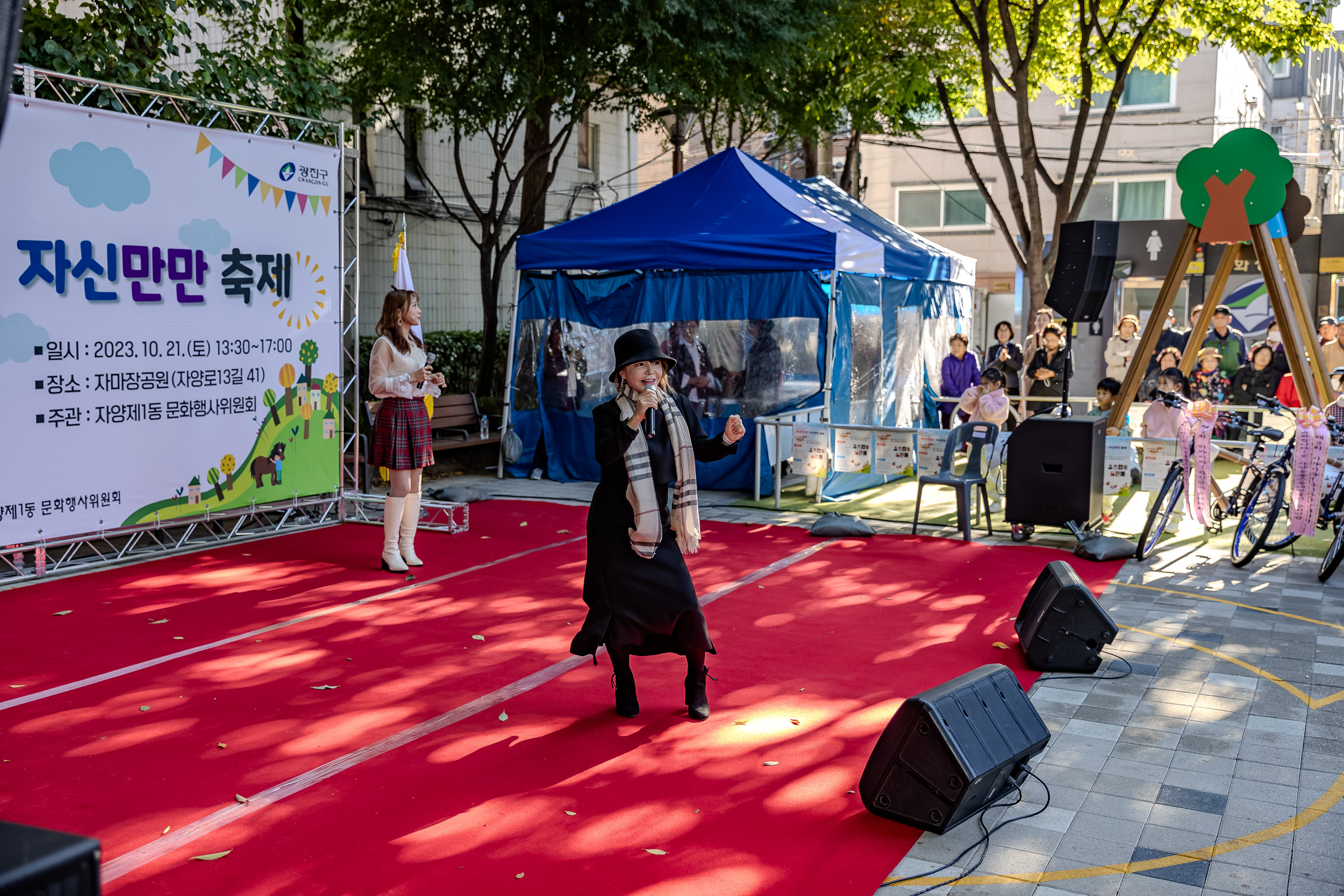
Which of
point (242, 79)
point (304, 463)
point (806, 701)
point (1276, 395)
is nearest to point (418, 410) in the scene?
point (304, 463)

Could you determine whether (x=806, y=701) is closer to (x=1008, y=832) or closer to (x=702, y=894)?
(x=1008, y=832)

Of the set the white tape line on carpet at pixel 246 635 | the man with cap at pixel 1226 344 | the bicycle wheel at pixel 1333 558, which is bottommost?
the white tape line on carpet at pixel 246 635

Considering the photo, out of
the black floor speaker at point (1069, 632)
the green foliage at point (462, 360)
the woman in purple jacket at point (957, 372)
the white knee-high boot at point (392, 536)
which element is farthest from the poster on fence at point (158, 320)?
the woman in purple jacket at point (957, 372)

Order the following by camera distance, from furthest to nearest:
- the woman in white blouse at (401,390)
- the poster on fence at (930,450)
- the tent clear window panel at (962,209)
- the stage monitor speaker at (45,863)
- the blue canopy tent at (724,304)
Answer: the tent clear window panel at (962,209) < the blue canopy tent at (724,304) < the poster on fence at (930,450) < the woman in white blouse at (401,390) < the stage monitor speaker at (45,863)

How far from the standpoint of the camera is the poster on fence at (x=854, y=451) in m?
10.5

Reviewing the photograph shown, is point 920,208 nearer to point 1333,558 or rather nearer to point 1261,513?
point 1261,513

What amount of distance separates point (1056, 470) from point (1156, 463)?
0.85m

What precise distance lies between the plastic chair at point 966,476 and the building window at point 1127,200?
66.5 feet

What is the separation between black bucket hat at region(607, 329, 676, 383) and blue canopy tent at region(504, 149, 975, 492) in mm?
6408

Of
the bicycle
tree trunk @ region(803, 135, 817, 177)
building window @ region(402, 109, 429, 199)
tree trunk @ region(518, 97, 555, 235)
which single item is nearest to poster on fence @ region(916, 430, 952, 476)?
the bicycle

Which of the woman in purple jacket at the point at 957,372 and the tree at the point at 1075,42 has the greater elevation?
the tree at the point at 1075,42

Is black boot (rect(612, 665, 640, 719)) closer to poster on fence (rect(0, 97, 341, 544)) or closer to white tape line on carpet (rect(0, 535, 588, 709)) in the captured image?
white tape line on carpet (rect(0, 535, 588, 709))

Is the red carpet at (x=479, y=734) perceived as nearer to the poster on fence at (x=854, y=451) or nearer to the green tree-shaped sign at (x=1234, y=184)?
the poster on fence at (x=854, y=451)

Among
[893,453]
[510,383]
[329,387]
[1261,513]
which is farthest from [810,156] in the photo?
[1261,513]
